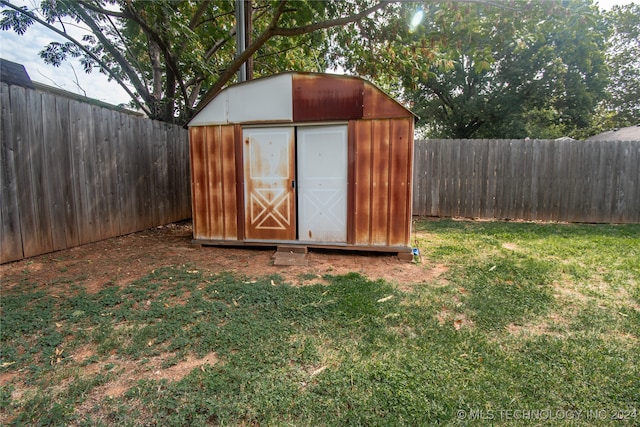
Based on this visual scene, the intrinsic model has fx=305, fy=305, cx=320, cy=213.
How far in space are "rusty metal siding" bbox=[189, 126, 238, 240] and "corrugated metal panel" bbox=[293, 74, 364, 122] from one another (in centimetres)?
120

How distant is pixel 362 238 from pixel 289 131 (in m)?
1.95

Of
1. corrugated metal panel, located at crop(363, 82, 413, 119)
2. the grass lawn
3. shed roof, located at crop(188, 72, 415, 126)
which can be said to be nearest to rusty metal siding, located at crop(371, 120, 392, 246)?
corrugated metal panel, located at crop(363, 82, 413, 119)

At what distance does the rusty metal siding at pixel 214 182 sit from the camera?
4.82 meters

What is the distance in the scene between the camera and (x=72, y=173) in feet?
14.9

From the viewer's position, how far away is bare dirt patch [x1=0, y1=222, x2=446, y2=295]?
349 cm

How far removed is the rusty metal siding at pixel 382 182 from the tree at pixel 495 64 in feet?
8.96

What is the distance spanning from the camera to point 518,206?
739 cm

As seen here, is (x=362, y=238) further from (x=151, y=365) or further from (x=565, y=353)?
(x=151, y=365)

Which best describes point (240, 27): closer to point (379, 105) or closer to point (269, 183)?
point (269, 183)

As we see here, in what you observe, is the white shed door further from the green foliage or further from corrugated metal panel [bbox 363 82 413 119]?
the green foliage

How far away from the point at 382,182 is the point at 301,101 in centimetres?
167

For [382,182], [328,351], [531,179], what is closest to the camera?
[328,351]

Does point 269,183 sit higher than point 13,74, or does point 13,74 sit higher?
point 13,74

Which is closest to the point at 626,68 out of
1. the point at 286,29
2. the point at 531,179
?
the point at 531,179
